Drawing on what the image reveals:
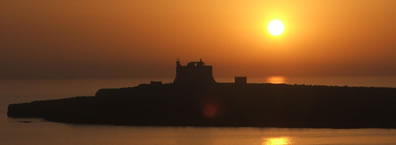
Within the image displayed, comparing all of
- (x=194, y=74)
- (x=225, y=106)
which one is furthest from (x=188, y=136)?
(x=194, y=74)

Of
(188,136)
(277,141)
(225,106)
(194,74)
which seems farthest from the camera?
(194,74)

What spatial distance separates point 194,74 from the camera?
92.6m

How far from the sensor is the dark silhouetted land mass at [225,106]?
78.0 metres

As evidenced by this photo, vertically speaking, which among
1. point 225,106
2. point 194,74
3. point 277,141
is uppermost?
point 194,74

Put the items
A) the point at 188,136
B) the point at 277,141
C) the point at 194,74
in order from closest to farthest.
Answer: the point at 277,141 < the point at 188,136 < the point at 194,74

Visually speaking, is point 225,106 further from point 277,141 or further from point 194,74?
point 277,141

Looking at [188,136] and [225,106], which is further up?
[225,106]

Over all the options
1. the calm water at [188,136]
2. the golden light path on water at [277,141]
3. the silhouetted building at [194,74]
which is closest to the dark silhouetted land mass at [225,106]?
the silhouetted building at [194,74]

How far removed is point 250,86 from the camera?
92.9m

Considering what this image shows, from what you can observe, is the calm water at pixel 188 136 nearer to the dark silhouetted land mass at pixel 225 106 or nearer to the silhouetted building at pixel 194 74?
the dark silhouetted land mass at pixel 225 106

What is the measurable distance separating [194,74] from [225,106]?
30.5 ft

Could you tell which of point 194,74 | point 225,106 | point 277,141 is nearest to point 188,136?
point 277,141

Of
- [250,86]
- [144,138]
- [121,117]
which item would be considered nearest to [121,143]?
[144,138]

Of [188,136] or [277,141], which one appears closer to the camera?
[277,141]
